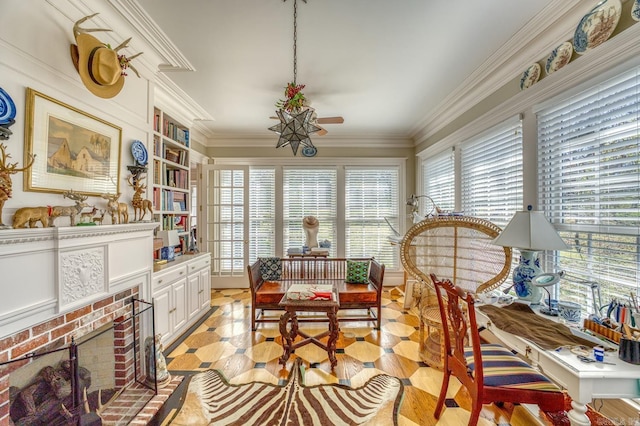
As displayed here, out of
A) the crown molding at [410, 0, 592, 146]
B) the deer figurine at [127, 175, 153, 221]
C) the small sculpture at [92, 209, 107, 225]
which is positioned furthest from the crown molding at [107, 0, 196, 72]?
the crown molding at [410, 0, 592, 146]

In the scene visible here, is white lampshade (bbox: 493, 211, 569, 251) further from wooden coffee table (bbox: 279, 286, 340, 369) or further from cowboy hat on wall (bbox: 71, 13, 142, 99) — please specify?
cowboy hat on wall (bbox: 71, 13, 142, 99)

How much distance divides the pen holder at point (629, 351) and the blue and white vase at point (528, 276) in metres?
0.65

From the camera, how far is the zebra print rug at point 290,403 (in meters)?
1.87

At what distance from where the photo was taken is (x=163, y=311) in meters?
2.70

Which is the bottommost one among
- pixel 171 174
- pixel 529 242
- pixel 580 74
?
pixel 529 242

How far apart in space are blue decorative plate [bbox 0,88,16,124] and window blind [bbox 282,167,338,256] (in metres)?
3.74

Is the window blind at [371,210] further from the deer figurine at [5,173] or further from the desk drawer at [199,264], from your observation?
the deer figurine at [5,173]

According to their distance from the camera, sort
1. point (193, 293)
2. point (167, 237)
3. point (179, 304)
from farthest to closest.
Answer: point (193, 293) < point (179, 304) < point (167, 237)

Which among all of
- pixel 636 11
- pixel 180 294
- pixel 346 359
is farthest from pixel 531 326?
pixel 180 294

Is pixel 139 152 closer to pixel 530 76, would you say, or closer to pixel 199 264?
pixel 199 264

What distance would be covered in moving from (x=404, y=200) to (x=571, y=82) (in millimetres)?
3240

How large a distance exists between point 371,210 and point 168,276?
136 inches

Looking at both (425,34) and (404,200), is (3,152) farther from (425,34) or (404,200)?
(404,200)

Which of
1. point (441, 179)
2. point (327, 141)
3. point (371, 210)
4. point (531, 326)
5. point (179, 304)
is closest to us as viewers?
point (531, 326)
